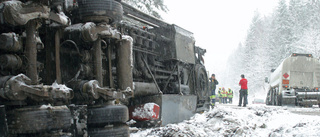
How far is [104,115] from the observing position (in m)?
4.62

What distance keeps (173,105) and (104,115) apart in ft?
14.3

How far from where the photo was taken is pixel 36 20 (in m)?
3.61

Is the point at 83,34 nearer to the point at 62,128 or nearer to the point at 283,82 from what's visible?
the point at 62,128

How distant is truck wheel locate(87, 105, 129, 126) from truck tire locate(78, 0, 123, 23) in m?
1.21

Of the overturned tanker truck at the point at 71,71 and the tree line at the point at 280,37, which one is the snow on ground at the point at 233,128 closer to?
the overturned tanker truck at the point at 71,71

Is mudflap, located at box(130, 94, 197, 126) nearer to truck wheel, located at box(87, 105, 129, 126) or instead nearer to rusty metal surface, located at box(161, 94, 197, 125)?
rusty metal surface, located at box(161, 94, 197, 125)

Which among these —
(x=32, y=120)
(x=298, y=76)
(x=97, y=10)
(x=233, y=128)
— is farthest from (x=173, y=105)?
(x=298, y=76)

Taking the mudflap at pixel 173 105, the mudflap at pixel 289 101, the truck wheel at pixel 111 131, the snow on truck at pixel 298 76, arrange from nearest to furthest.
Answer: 1. the truck wheel at pixel 111 131
2. the mudflap at pixel 173 105
3. the mudflap at pixel 289 101
4. the snow on truck at pixel 298 76

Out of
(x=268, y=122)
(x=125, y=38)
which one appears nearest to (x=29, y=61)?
(x=125, y=38)

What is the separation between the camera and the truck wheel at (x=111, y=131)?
453 cm

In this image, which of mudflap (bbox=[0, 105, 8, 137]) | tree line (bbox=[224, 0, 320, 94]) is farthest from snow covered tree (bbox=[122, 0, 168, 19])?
tree line (bbox=[224, 0, 320, 94])

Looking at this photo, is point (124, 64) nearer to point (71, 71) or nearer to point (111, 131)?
point (71, 71)

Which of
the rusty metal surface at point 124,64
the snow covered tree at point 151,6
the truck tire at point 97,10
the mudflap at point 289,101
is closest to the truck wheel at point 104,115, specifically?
the rusty metal surface at point 124,64

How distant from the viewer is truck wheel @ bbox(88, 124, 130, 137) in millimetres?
4527
